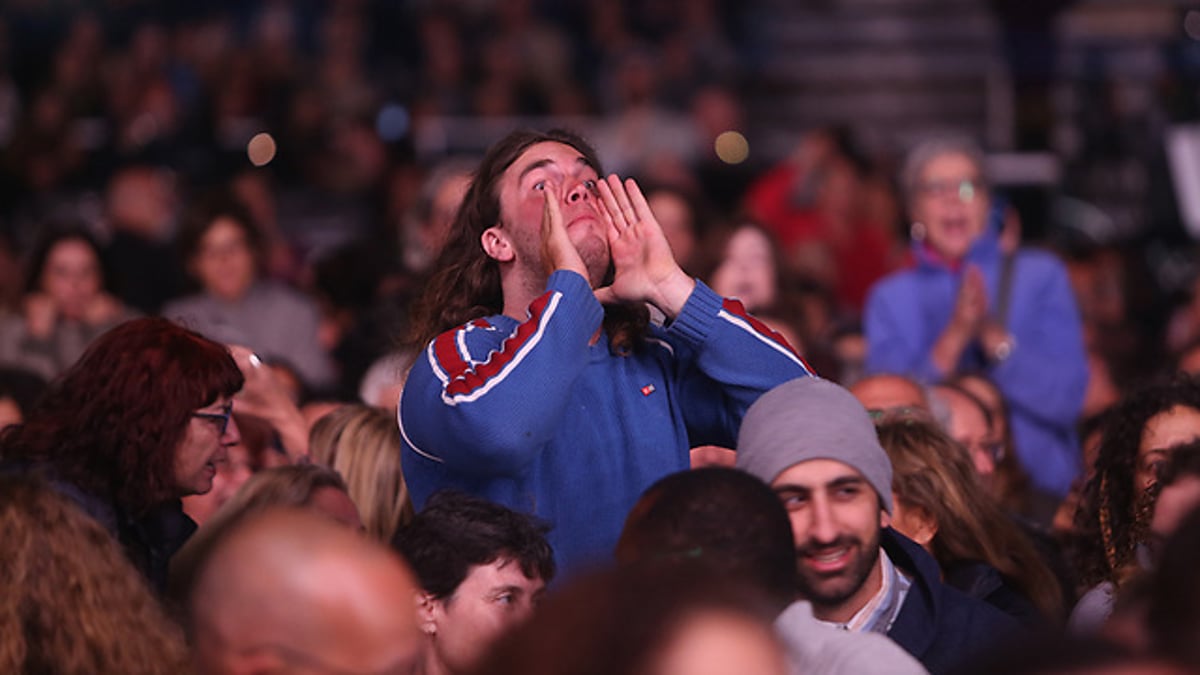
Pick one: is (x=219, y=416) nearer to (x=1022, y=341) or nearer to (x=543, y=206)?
(x=543, y=206)

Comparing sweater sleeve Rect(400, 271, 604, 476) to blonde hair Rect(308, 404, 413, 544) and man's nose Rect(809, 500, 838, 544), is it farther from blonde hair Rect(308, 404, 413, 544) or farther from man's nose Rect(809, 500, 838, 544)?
blonde hair Rect(308, 404, 413, 544)

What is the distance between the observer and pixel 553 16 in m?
15.1

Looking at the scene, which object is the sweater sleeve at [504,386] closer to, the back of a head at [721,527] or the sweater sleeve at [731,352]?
the sweater sleeve at [731,352]

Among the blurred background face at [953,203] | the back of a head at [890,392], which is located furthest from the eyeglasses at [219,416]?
the blurred background face at [953,203]

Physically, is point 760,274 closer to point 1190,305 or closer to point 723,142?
point 1190,305

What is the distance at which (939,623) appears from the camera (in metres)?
3.68

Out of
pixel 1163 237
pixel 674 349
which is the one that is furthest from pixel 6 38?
pixel 674 349

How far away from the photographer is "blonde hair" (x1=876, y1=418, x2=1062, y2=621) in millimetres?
4570

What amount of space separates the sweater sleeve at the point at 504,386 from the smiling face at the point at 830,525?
555 mm

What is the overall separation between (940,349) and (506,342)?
137 inches

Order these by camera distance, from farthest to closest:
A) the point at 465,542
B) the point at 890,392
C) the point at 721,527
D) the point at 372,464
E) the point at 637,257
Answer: the point at 890,392 → the point at 372,464 → the point at 637,257 → the point at 465,542 → the point at 721,527

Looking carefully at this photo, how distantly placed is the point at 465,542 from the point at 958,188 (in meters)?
3.79

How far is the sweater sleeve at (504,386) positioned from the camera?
11.8ft

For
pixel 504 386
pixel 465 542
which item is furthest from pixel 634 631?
pixel 465 542
